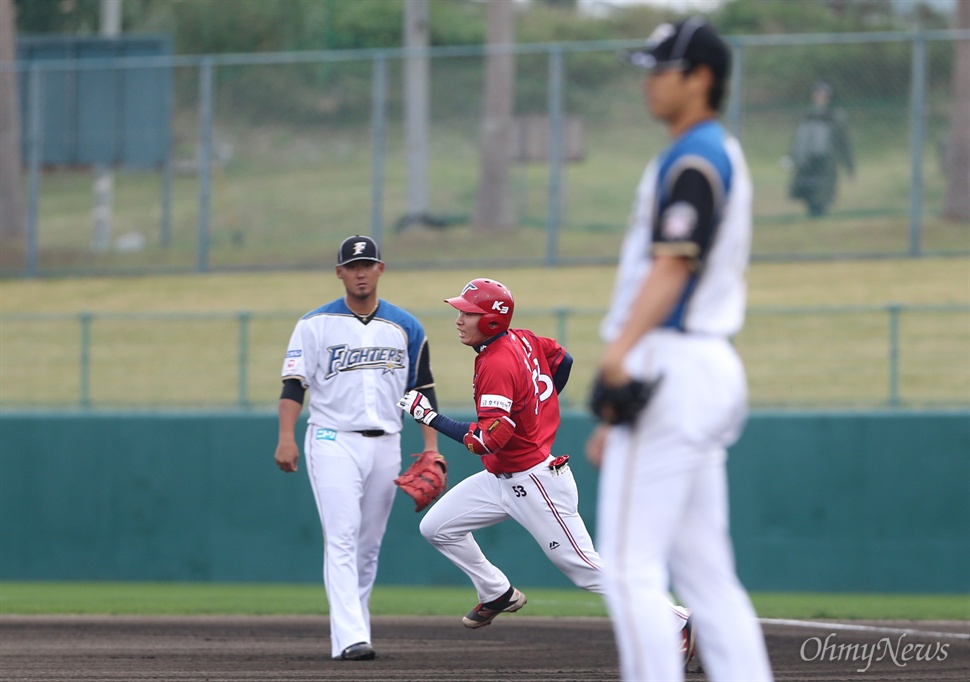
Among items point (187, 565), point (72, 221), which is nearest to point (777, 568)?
point (187, 565)

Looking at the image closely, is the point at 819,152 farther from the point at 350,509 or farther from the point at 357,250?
the point at 350,509

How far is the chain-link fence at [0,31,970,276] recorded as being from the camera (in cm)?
1817

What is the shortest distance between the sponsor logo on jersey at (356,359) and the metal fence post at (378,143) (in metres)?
11.7

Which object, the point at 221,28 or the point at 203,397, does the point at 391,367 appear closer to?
the point at 203,397

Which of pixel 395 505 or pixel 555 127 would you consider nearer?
pixel 395 505

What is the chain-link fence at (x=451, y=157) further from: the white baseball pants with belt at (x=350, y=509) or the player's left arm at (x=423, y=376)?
the white baseball pants with belt at (x=350, y=509)

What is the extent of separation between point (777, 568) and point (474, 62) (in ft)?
36.0

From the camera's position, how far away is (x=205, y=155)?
19.6 m

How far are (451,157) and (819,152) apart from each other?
5484 millimetres

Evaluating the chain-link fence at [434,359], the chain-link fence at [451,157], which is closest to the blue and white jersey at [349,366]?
the chain-link fence at [434,359]

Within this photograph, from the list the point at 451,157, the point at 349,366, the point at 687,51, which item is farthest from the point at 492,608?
the point at 451,157

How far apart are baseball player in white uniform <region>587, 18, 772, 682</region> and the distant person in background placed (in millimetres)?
15151

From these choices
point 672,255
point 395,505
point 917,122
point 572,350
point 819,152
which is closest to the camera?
point 672,255

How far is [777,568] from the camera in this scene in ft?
37.8
